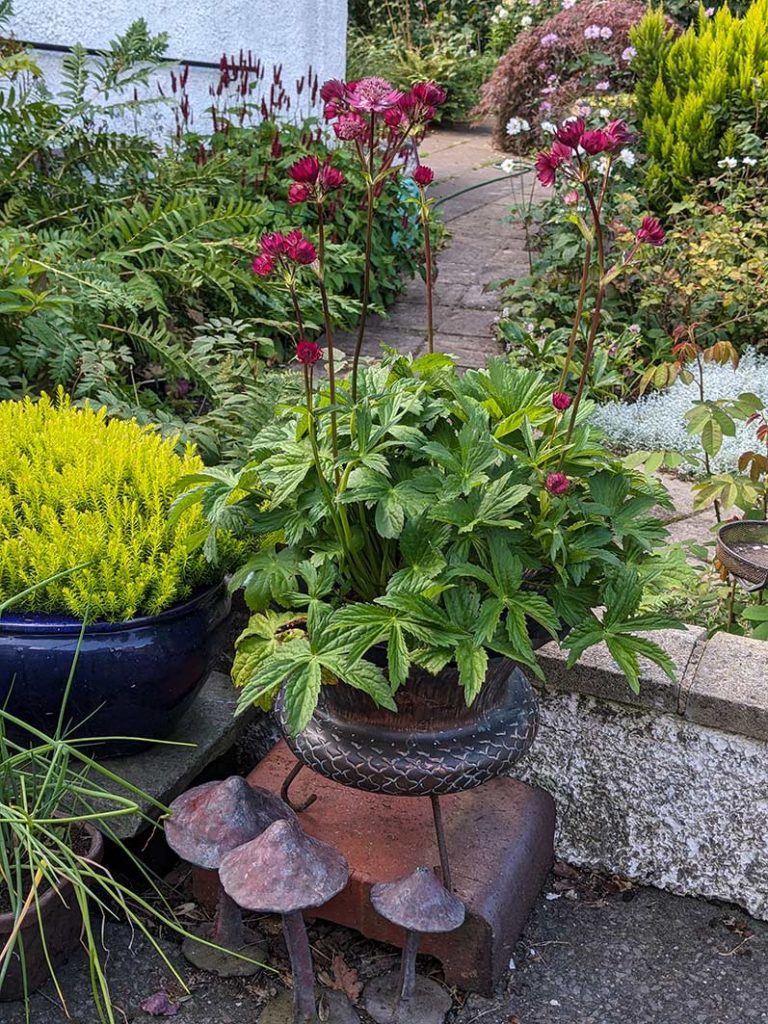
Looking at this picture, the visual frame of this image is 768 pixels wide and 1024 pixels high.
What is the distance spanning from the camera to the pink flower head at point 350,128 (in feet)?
5.79

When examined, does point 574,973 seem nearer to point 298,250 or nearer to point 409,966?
point 409,966

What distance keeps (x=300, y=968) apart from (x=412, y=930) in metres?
0.29

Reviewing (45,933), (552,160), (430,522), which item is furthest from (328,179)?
(45,933)

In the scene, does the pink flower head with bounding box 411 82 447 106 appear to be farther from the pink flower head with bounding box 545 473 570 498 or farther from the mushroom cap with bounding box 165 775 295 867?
the mushroom cap with bounding box 165 775 295 867

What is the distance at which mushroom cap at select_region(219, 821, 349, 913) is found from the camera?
1.84 metres

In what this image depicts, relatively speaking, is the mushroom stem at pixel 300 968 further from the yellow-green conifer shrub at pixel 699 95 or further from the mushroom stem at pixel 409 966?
the yellow-green conifer shrub at pixel 699 95

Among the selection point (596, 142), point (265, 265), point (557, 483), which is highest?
point (596, 142)

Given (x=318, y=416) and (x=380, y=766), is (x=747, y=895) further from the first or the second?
(x=318, y=416)

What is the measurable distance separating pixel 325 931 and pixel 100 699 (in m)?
0.72

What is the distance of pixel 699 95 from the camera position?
617 cm

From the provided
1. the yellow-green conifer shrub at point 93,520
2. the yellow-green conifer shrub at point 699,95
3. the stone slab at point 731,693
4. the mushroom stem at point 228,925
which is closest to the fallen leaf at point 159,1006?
the mushroom stem at point 228,925

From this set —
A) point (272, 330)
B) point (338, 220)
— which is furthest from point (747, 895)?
point (338, 220)

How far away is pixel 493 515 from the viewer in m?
1.92

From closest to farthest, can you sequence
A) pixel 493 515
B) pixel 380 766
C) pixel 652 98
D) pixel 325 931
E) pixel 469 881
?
pixel 493 515 < pixel 380 766 < pixel 469 881 < pixel 325 931 < pixel 652 98
